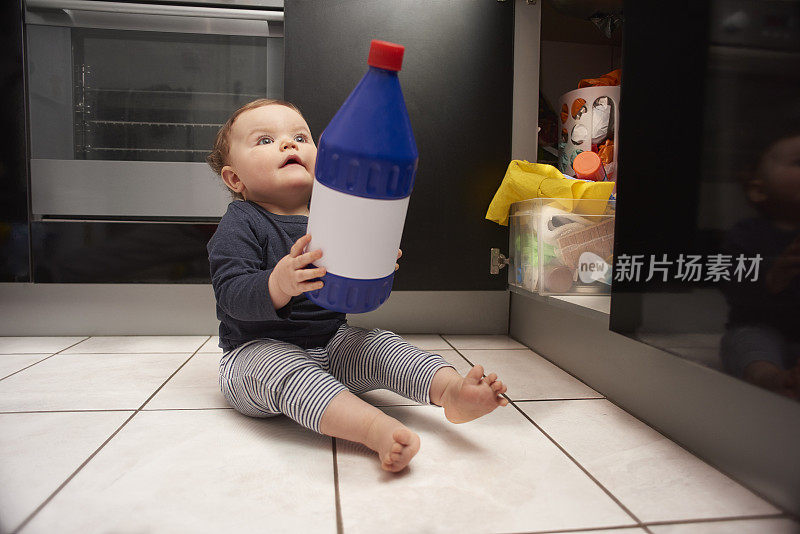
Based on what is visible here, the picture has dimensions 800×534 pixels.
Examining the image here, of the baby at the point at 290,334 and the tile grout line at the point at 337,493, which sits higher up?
the baby at the point at 290,334

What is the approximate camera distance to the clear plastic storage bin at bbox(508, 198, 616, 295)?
1130 millimetres

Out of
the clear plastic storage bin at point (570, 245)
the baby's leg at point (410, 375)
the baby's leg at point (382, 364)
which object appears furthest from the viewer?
the clear plastic storage bin at point (570, 245)

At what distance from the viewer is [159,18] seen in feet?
4.57

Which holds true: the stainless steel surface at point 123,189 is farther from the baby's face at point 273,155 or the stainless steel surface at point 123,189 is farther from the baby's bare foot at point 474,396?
the baby's bare foot at point 474,396

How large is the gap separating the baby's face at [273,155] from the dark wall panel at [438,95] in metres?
0.47

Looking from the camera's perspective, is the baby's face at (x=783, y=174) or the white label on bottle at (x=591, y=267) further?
the white label on bottle at (x=591, y=267)

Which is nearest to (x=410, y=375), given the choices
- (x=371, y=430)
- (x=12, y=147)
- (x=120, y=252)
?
(x=371, y=430)

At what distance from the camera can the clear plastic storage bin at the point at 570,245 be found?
3.71ft

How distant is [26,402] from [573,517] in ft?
3.02

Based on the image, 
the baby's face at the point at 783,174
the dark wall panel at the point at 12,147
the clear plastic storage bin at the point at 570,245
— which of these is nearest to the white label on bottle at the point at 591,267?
the clear plastic storage bin at the point at 570,245

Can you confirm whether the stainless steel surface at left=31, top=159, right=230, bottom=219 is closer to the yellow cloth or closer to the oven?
the oven

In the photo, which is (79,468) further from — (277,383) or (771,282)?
(771,282)

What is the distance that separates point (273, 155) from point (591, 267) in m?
0.71

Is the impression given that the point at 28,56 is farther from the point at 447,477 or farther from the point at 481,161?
the point at 447,477
